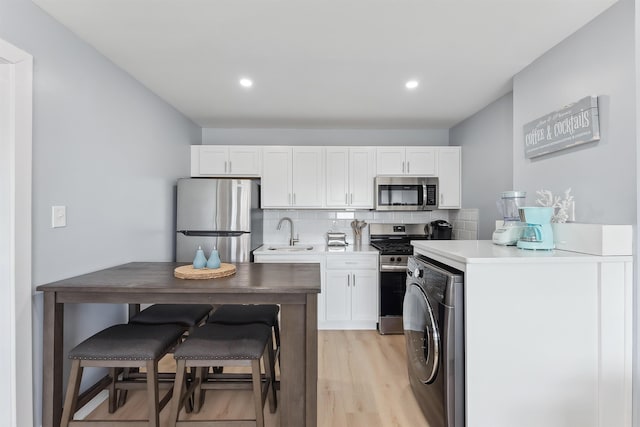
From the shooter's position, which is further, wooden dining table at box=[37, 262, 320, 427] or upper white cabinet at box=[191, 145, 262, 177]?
upper white cabinet at box=[191, 145, 262, 177]

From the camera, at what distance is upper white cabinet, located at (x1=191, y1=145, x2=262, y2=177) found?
3.89 m

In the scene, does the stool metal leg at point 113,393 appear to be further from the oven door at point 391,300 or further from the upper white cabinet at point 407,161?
the upper white cabinet at point 407,161

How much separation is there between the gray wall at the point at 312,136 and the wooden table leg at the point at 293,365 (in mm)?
2895

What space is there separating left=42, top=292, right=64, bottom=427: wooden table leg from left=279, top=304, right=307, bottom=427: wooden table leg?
1147 millimetres

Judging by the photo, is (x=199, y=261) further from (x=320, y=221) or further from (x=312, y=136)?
(x=312, y=136)

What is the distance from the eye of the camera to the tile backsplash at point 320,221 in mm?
4230

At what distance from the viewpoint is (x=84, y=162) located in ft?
6.86

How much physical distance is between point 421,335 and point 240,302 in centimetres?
111

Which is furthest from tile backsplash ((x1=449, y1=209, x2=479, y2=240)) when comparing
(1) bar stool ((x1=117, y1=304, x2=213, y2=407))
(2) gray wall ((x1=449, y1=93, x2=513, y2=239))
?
(1) bar stool ((x1=117, y1=304, x2=213, y2=407))

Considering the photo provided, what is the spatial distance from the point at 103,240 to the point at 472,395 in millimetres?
2410

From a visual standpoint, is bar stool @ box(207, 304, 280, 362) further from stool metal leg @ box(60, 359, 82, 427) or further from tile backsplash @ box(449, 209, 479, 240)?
tile backsplash @ box(449, 209, 479, 240)

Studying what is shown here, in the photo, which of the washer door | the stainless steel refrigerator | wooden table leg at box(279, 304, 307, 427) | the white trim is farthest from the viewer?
the stainless steel refrigerator

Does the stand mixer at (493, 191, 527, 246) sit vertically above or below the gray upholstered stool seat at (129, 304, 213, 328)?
above

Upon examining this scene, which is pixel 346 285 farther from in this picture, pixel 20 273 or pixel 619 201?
pixel 20 273
